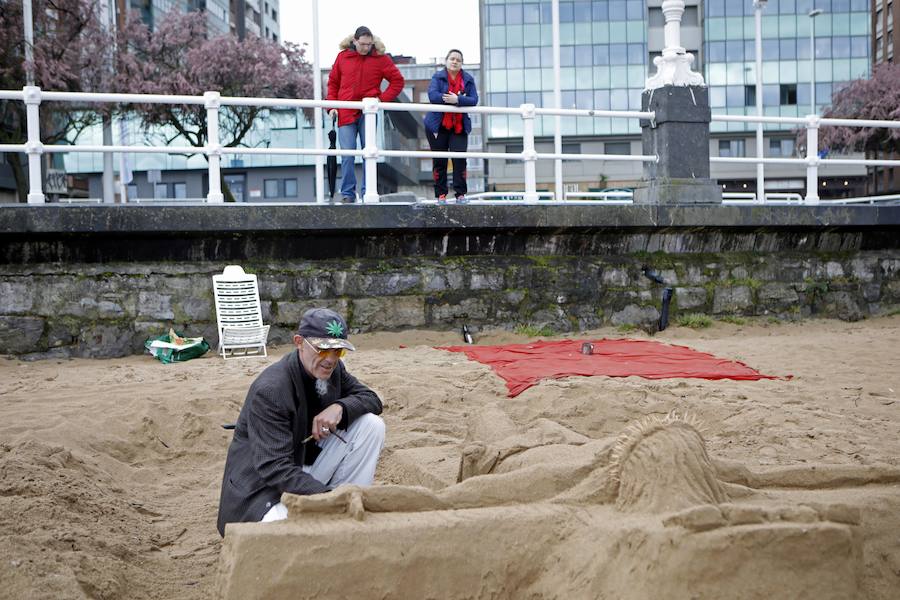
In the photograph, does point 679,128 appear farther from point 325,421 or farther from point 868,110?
point 868,110

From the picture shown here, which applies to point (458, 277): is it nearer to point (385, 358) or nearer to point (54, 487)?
point (385, 358)

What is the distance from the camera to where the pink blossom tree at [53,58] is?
835 inches

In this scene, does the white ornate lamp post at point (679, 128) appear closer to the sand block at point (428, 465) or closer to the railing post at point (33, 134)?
the sand block at point (428, 465)

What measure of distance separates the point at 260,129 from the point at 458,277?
32409mm

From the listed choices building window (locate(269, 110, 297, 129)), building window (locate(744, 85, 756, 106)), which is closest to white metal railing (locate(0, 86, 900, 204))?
building window (locate(269, 110, 297, 129))

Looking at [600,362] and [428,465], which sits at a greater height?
[600,362]

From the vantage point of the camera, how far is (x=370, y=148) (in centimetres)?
1003

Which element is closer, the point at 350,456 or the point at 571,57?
the point at 350,456

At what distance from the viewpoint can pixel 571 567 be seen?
3.26m

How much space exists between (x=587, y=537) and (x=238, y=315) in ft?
22.4

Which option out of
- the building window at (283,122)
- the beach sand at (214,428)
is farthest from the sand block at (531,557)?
the building window at (283,122)

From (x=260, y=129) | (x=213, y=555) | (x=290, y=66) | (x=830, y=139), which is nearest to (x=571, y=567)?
(x=213, y=555)

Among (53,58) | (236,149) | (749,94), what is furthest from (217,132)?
(749,94)

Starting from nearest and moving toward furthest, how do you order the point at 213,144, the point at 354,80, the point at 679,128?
the point at 213,144, the point at 354,80, the point at 679,128
